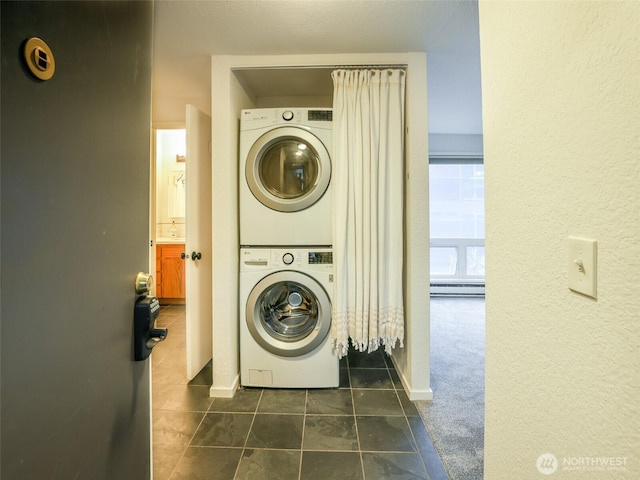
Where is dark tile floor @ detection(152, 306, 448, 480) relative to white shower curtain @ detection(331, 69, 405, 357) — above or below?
below

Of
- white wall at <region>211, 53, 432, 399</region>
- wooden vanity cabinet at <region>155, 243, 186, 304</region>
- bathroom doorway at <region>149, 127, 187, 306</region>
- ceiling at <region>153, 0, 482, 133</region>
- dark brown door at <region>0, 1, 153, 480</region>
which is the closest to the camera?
dark brown door at <region>0, 1, 153, 480</region>

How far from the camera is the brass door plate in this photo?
42 cm

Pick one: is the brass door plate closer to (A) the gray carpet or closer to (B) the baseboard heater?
(A) the gray carpet

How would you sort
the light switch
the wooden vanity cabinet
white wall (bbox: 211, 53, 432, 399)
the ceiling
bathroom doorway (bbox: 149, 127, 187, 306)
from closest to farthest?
the light switch, the ceiling, white wall (bbox: 211, 53, 432, 399), the wooden vanity cabinet, bathroom doorway (bbox: 149, 127, 187, 306)

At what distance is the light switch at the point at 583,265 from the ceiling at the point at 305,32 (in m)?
1.50

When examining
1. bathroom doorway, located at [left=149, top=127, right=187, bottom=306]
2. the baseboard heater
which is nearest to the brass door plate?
bathroom doorway, located at [left=149, top=127, right=187, bottom=306]

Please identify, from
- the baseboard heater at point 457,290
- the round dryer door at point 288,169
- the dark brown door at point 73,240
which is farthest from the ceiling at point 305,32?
the baseboard heater at point 457,290

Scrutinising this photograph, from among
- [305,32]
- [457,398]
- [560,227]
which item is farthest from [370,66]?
[457,398]

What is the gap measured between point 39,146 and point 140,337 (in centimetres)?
48

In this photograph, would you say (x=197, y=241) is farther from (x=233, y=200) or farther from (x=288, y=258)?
(x=288, y=258)

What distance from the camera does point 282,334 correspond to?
1955 millimetres

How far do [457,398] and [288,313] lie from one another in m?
1.28

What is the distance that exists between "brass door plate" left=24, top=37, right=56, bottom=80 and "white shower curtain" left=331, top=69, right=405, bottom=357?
4.81ft

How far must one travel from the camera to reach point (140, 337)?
71cm
